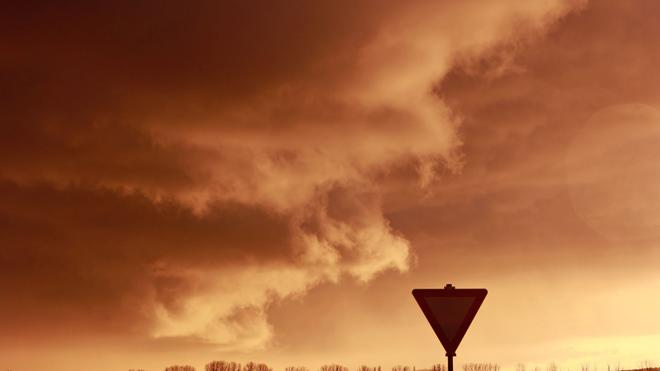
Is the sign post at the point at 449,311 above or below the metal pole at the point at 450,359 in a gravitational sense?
above

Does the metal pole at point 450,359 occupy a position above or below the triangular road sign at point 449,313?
below

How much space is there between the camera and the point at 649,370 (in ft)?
119

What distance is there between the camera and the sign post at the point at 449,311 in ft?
72.3

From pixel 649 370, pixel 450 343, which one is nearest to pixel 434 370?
pixel 649 370

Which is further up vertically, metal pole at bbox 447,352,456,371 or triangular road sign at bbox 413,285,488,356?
triangular road sign at bbox 413,285,488,356

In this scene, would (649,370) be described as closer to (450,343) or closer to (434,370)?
(434,370)

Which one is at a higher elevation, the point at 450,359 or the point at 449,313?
the point at 449,313

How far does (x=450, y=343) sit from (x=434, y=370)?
42.7ft

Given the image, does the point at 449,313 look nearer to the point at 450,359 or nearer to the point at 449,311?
the point at 449,311

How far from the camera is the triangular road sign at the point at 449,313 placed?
72.3 ft

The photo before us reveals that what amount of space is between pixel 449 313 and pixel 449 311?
0.10 ft

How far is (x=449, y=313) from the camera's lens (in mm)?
22062

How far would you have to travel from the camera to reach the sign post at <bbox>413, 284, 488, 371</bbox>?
2205 cm

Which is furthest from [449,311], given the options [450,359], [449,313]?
[450,359]
